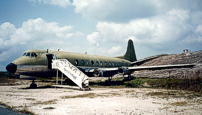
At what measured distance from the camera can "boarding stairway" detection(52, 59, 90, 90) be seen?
15.3m

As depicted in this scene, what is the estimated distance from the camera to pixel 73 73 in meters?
16.2

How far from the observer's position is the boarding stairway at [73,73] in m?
15.3

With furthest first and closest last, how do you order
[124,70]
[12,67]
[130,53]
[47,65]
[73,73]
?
[130,53] < [124,70] < [47,65] < [73,73] < [12,67]

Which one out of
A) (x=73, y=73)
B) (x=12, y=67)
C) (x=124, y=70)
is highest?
(x=12, y=67)

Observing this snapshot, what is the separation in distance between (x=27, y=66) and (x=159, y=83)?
1535 cm

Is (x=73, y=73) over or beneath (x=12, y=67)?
beneath

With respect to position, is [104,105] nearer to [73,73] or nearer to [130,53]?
[73,73]

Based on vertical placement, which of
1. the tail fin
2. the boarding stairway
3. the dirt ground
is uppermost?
the tail fin

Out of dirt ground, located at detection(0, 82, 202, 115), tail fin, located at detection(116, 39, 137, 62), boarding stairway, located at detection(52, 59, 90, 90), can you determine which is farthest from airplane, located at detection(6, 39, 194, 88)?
tail fin, located at detection(116, 39, 137, 62)

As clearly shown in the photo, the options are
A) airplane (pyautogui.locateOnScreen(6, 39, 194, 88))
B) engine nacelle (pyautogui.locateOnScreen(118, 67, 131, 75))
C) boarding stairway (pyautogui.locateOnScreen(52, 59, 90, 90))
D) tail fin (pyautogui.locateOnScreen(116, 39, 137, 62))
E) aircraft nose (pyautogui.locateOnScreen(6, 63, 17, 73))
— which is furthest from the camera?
tail fin (pyautogui.locateOnScreen(116, 39, 137, 62))

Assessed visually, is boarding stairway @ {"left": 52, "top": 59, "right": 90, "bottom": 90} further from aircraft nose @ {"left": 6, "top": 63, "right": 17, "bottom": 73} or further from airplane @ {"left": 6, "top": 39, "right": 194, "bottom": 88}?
aircraft nose @ {"left": 6, "top": 63, "right": 17, "bottom": 73}

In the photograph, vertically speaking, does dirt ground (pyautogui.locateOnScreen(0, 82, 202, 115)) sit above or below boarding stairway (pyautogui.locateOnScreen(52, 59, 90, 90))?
below

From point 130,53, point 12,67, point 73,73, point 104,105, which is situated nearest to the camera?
point 104,105

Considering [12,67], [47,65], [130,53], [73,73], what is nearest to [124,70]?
[73,73]
